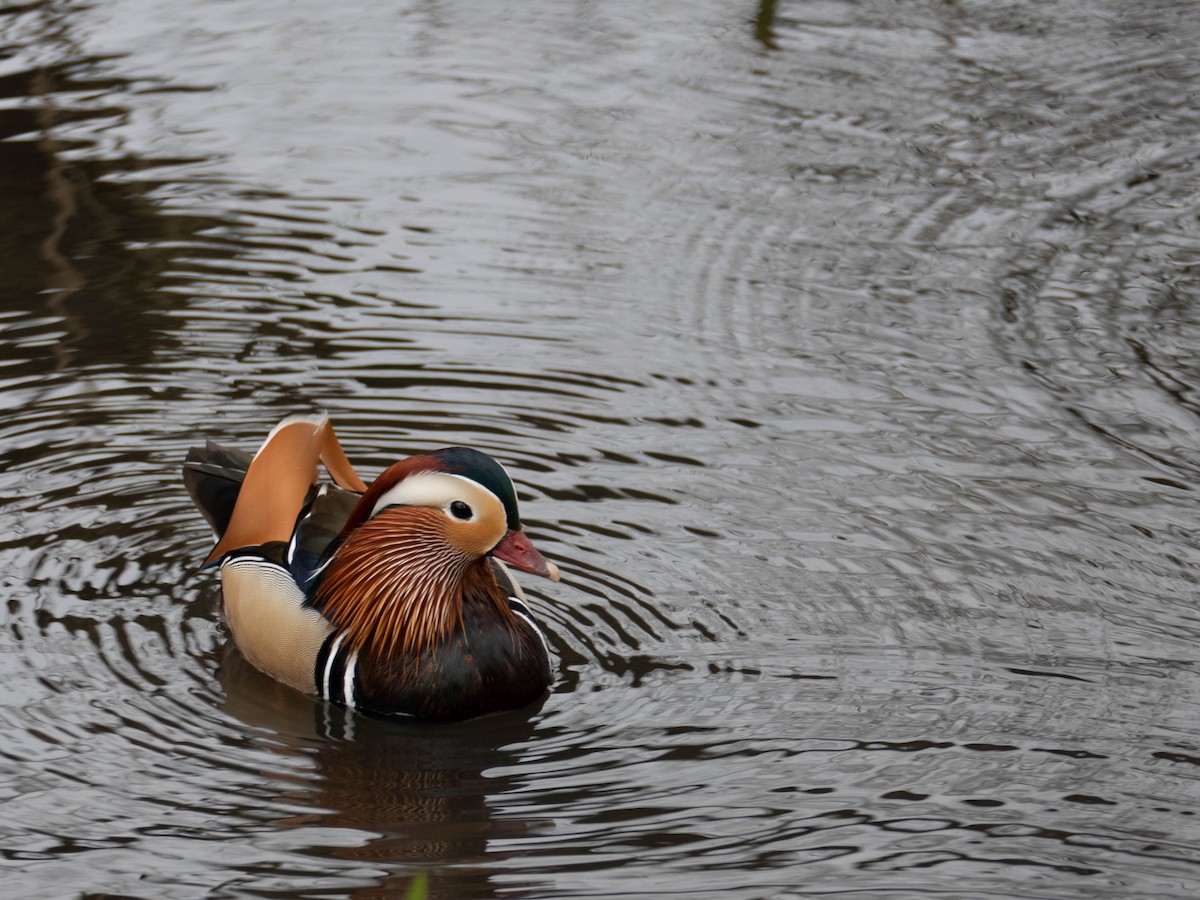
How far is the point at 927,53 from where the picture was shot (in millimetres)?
12867

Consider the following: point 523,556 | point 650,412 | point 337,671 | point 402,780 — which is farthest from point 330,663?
point 650,412

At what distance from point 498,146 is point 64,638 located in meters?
5.48

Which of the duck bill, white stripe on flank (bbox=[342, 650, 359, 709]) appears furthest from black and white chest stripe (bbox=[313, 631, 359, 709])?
the duck bill

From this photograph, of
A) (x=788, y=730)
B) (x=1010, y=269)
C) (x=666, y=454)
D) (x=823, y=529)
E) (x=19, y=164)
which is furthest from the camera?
(x=19, y=164)

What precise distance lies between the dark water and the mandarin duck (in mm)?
158

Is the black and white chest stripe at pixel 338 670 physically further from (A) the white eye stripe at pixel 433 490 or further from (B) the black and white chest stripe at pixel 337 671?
(A) the white eye stripe at pixel 433 490

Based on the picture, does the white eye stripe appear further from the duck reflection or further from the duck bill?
the duck reflection

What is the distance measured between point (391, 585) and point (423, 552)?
0.16 metres

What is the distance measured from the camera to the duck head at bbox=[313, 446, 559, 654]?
6.21 m

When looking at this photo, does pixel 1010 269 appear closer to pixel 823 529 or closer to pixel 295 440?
pixel 823 529

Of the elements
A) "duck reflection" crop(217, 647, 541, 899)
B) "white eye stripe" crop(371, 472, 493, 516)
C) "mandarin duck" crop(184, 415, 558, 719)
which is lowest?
"duck reflection" crop(217, 647, 541, 899)

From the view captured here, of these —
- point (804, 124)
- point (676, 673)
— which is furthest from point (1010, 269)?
point (676, 673)

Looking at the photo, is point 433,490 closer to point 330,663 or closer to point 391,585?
point 391,585

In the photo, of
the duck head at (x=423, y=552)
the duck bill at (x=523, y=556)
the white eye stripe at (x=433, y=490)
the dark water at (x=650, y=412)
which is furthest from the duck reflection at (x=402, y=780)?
the white eye stripe at (x=433, y=490)
